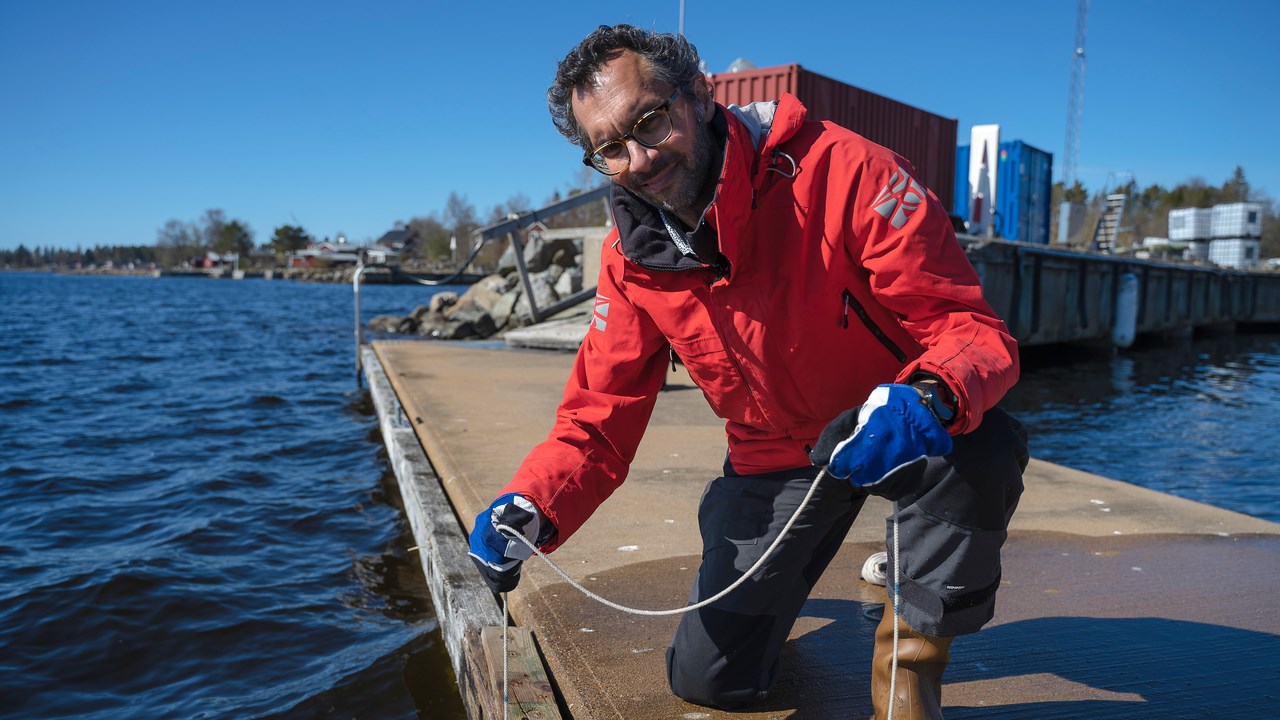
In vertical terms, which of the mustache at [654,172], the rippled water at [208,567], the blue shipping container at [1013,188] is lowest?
the rippled water at [208,567]

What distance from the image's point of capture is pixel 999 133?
20297 mm

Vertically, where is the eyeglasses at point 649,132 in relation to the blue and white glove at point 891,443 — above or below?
above

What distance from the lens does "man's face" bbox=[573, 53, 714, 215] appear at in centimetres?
218

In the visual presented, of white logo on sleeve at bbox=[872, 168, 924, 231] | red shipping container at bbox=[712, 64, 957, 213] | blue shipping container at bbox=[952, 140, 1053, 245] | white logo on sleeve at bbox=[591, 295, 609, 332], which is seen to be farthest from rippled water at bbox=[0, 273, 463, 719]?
blue shipping container at bbox=[952, 140, 1053, 245]

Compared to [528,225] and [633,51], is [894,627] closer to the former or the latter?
[633,51]

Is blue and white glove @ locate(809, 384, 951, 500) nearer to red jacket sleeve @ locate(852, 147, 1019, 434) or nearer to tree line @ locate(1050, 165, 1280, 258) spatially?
red jacket sleeve @ locate(852, 147, 1019, 434)

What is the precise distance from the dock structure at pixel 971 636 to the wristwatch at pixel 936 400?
3.38 ft

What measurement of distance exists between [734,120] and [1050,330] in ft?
58.6

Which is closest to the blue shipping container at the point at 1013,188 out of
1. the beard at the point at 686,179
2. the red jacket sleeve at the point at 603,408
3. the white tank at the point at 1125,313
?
the white tank at the point at 1125,313

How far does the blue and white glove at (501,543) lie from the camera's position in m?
2.23

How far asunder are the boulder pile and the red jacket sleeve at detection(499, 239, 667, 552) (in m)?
15.4

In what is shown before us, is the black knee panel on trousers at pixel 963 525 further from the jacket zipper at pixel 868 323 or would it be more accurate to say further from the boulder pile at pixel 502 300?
the boulder pile at pixel 502 300

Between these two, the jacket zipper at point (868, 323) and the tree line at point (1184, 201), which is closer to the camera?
the jacket zipper at point (868, 323)

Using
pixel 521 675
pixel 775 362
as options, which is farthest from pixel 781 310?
pixel 521 675
